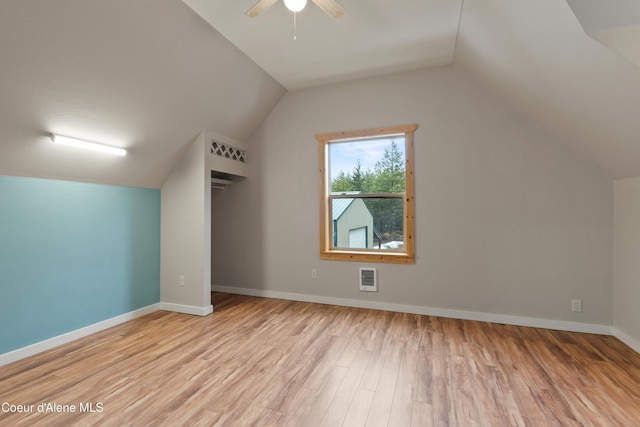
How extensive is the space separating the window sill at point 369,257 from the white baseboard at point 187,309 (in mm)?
1616

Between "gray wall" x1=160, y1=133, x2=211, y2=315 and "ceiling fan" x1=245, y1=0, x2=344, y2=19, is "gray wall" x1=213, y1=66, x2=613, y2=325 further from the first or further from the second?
"ceiling fan" x1=245, y1=0, x2=344, y2=19

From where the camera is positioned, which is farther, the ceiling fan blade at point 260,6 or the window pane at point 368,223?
the window pane at point 368,223

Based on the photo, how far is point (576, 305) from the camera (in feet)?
9.98

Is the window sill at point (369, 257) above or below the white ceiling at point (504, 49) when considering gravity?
below

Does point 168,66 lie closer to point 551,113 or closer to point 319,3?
point 319,3

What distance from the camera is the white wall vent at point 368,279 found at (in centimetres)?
379

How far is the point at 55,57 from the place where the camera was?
203cm

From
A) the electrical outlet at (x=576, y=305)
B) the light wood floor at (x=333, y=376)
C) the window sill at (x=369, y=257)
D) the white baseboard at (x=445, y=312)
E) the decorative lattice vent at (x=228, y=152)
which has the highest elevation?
A: the decorative lattice vent at (x=228, y=152)

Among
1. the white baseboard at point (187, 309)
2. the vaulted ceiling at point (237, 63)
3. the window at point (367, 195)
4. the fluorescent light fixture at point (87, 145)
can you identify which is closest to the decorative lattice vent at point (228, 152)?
the vaulted ceiling at point (237, 63)

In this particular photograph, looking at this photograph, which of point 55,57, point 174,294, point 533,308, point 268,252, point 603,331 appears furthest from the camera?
point 268,252

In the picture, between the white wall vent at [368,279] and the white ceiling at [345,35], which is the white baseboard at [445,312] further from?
the white ceiling at [345,35]

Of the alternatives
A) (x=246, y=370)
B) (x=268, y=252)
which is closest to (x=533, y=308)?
(x=246, y=370)

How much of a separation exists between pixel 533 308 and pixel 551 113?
2.05 meters

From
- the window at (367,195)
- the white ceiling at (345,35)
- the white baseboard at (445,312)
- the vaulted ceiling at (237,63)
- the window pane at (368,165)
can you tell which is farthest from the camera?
the window pane at (368,165)
